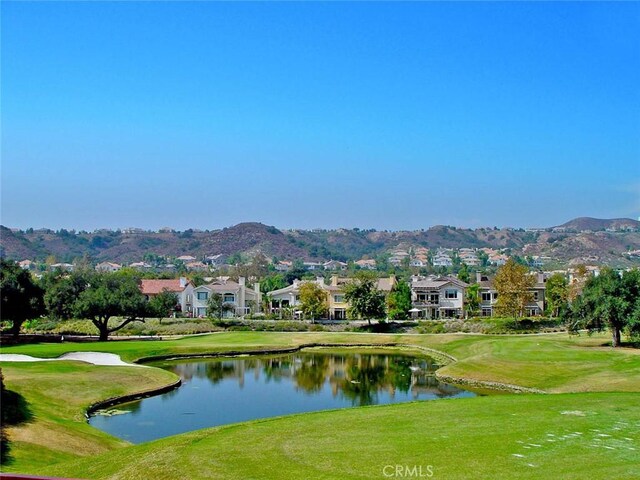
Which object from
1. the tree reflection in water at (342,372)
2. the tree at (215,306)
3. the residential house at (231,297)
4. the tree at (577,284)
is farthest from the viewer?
the residential house at (231,297)

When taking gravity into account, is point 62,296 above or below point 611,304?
above

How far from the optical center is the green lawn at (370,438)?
19.2 metres

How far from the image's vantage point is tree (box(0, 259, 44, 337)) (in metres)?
66.8

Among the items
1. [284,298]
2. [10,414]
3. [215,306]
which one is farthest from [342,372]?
[284,298]

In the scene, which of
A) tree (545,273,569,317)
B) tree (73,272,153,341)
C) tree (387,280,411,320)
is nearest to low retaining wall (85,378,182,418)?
tree (73,272,153,341)

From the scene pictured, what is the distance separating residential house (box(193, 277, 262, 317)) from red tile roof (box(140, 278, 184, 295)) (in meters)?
7.98

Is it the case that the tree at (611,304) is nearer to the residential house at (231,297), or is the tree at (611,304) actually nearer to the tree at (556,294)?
the tree at (556,294)

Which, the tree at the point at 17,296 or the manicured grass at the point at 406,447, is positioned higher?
the tree at the point at 17,296

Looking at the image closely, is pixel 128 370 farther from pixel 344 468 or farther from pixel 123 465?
pixel 344 468

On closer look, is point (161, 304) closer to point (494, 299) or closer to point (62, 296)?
point (62, 296)

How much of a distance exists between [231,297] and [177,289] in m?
11.9

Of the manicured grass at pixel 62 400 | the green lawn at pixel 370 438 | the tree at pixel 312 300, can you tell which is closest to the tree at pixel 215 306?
the tree at pixel 312 300

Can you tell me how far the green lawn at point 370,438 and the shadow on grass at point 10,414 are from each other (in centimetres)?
38

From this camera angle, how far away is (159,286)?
125 m
